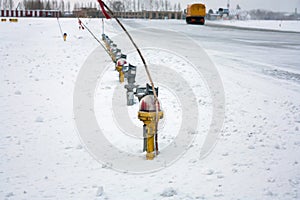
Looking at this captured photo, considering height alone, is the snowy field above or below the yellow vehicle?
below

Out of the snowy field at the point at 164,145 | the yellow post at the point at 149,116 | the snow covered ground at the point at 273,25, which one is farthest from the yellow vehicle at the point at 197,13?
the yellow post at the point at 149,116

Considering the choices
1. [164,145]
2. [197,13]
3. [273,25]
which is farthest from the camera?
[197,13]

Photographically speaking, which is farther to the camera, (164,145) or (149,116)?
(164,145)

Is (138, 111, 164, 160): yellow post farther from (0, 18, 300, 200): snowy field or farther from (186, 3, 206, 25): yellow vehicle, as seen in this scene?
(186, 3, 206, 25): yellow vehicle

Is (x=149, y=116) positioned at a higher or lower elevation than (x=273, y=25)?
lower

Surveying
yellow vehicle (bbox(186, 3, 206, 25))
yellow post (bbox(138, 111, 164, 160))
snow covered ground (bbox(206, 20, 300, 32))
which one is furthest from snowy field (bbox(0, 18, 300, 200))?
yellow vehicle (bbox(186, 3, 206, 25))

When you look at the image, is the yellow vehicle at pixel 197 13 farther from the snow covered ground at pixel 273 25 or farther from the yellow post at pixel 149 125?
the yellow post at pixel 149 125

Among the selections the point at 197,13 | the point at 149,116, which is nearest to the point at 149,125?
the point at 149,116

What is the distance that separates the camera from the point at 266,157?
153 inches

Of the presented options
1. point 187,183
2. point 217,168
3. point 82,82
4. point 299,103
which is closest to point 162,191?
point 187,183

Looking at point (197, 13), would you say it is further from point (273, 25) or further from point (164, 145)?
point (164, 145)

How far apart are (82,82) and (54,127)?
303 centimetres

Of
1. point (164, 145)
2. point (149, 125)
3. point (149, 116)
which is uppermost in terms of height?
point (149, 116)

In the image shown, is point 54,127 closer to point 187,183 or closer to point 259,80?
point 187,183
